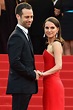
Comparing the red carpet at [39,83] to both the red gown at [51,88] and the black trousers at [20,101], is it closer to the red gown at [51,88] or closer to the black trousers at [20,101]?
the red gown at [51,88]

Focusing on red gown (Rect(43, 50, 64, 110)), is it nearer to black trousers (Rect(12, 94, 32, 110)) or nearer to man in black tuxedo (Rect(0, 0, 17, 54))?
black trousers (Rect(12, 94, 32, 110))

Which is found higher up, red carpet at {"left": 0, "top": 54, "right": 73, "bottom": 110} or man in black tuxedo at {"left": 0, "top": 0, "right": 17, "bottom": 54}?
man in black tuxedo at {"left": 0, "top": 0, "right": 17, "bottom": 54}

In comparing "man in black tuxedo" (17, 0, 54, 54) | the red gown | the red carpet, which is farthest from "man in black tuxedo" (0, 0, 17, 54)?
the red gown

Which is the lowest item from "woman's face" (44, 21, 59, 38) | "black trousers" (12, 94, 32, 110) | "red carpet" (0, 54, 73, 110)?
"red carpet" (0, 54, 73, 110)

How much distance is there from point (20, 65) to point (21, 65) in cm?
1

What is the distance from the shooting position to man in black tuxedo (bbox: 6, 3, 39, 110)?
5586mm

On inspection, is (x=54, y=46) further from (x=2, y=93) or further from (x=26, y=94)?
(x=2, y=93)

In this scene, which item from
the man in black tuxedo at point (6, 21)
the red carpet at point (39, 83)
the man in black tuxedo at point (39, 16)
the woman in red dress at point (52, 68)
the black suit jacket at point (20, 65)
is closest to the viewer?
the black suit jacket at point (20, 65)

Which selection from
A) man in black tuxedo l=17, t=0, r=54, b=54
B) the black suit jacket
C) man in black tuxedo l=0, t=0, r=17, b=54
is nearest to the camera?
the black suit jacket

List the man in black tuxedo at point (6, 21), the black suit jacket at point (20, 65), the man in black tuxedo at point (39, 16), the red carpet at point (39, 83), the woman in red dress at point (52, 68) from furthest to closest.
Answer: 1. the man in black tuxedo at point (6, 21)
2. the man in black tuxedo at point (39, 16)
3. the red carpet at point (39, 83)
4. the woman in red dress at point (52, 68)
5. the black suit jacket at point (20, 65)

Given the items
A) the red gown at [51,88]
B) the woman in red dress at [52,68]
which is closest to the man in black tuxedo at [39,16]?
the woman in red dress at [52,68]

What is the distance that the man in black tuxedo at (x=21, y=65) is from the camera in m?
5.59

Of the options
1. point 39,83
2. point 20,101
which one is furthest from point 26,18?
point 39,83

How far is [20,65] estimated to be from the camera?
5.58 m
